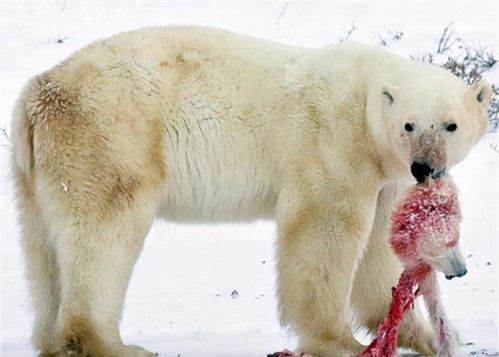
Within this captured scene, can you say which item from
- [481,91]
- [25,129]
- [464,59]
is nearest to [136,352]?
[25,129]

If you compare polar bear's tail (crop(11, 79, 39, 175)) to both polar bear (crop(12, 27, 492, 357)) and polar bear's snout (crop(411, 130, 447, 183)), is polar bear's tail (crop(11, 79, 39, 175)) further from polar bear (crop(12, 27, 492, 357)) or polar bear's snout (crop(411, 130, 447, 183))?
polar bear's snout (crop(411, 130, 447, 183))

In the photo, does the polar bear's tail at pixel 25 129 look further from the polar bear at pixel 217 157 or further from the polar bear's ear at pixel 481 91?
the polar bear's ear at pixel 481 91

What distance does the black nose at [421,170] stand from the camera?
4.65 metres

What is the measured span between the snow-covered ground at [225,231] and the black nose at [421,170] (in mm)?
1014

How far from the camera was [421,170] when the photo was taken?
4.66 metres

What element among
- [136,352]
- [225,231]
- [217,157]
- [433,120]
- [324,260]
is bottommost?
[225,231]

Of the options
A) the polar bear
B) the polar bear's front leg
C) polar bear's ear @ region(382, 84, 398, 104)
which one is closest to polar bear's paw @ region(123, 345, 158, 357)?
the polar bear

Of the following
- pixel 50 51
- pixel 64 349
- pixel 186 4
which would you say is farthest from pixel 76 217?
pixel 186 4

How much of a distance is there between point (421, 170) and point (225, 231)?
3337mm

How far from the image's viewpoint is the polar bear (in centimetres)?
507

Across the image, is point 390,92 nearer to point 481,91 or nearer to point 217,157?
point 481,91

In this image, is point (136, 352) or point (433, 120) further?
point (136, 352)

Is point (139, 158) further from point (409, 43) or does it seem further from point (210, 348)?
point (409, 43)

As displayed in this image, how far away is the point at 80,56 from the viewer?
5.41 metres
